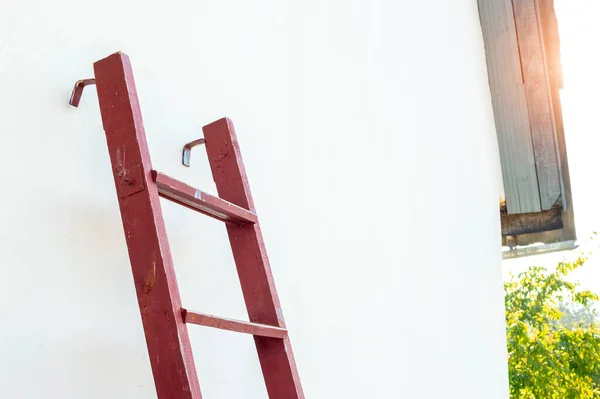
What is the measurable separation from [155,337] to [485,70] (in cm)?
330

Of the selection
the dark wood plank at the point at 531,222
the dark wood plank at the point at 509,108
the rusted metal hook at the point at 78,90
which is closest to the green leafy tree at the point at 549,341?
the dark wood plank at the point at 531,222

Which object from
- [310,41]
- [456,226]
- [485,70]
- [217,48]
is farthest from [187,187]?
[485,70]

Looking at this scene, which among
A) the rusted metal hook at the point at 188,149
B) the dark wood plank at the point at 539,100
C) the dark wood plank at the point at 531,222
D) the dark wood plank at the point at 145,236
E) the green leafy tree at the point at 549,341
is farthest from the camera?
the green leafy tree at the point at 549,341

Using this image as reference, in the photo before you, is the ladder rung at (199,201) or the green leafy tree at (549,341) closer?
the ladder rung at (199,201)

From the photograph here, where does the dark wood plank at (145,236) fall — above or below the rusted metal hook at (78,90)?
below

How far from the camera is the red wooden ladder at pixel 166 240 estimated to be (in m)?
1.07

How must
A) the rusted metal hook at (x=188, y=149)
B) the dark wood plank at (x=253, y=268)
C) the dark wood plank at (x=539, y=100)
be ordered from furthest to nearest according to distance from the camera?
the dark wood plank at (x=539, y=100) → the rusted metal hook at (x=188, y=149) → the dark wood plank at (x=253, y=268)

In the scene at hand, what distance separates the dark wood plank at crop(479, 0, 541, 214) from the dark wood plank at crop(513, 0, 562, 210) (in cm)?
3

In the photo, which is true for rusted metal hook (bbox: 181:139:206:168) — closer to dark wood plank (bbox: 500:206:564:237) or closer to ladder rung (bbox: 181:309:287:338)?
ladder rung (bbox: 181:309:287:338)

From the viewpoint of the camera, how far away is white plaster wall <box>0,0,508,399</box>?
1.21 metres

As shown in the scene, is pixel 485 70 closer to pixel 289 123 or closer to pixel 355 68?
pixel 355 68

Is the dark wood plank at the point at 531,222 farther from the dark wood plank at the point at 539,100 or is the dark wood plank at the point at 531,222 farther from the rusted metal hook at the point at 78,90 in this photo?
the rusted metal hook at the point at 78,90

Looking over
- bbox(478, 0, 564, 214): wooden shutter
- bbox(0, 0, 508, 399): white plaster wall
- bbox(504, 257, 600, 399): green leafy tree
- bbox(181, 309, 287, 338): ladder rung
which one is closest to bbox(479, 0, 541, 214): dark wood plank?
bbox(478, 0, 564, 214): wooden shutter

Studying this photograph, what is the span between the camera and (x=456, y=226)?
127 inches
